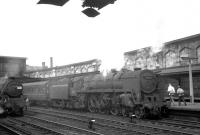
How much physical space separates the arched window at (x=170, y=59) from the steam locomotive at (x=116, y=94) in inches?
471

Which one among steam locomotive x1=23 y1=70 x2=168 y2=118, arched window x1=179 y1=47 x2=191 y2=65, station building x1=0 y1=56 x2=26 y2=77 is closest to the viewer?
steam locomotive x1=23 y1=70 x2=168 y2=118

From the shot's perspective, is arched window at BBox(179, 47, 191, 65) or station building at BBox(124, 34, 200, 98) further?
arched window at BBox(179, 47, 191, 65)

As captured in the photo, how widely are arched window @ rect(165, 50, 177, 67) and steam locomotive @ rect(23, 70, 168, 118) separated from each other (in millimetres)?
11965

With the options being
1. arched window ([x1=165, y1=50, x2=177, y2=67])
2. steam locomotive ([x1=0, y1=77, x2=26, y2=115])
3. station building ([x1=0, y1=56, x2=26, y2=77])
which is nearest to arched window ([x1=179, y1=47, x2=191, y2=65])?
arched window ([x1=165, y1=50, x2=177, y2=67])

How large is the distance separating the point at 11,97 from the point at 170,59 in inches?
684

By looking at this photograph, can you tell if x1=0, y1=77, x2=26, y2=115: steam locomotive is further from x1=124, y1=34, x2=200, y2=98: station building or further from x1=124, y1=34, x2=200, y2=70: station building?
x1=124, y1=34, x2=200, y2=70: station building

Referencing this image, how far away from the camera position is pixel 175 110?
15242 millimetres

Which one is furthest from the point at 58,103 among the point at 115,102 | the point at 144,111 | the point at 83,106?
the point at 144,111

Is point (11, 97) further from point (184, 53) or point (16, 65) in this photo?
point (16, 65)

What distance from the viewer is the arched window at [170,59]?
27314 millimetres

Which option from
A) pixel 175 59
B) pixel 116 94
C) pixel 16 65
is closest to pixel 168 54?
pixel 175 59

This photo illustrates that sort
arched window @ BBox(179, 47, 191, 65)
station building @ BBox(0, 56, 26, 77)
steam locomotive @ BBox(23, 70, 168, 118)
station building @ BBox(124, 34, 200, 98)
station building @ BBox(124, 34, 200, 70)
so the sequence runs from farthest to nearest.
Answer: station building @ BBox(0, 56, 26, 77)
arched window @ BBox(179, 47, 191, 65)
station building @ BBox(124, 34, 200, 70)
station building @ BBox(124, 34, 200, 98)
steam locomotive @ BBox(23, 70, 168, 118)

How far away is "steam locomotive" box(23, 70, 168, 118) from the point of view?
14484 millimetres

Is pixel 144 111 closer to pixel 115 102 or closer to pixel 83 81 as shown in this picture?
pixel 115 102
